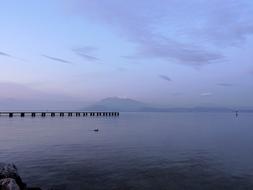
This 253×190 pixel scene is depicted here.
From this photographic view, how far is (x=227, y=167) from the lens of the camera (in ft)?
78.4

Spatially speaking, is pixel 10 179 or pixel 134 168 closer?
pixel 10 179

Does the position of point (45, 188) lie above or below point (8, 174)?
Answer: below

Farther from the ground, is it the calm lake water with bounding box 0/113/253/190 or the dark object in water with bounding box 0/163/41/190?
the dark object in water with bounding box 0/163/41/190

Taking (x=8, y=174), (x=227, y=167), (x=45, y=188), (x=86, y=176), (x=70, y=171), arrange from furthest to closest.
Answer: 1. (x=227, y=167)
2. (x=70, y=171)
3. (x=86, y=176)
4. (x=45, y=188)
5. (x=8, y=174)

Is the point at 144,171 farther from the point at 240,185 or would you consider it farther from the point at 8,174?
the point at 8,174

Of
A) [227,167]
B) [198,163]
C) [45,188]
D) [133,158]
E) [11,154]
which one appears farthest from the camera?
[11,154]

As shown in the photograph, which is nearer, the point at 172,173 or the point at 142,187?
the point at 142,187

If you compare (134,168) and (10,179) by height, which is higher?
(10,179)

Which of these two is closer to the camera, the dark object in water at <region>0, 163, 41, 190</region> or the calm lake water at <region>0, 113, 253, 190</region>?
the dark object in water at <region>0, 163, 41, 190</region>

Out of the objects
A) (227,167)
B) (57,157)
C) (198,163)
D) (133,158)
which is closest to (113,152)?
(133,158)

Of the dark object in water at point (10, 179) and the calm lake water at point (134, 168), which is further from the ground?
the dark object in water at point (10, 179)

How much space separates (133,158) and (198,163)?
603 cm

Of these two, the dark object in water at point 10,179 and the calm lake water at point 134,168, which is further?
the calm lake water at point 134,168

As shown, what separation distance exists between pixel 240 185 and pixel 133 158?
11164 mm
